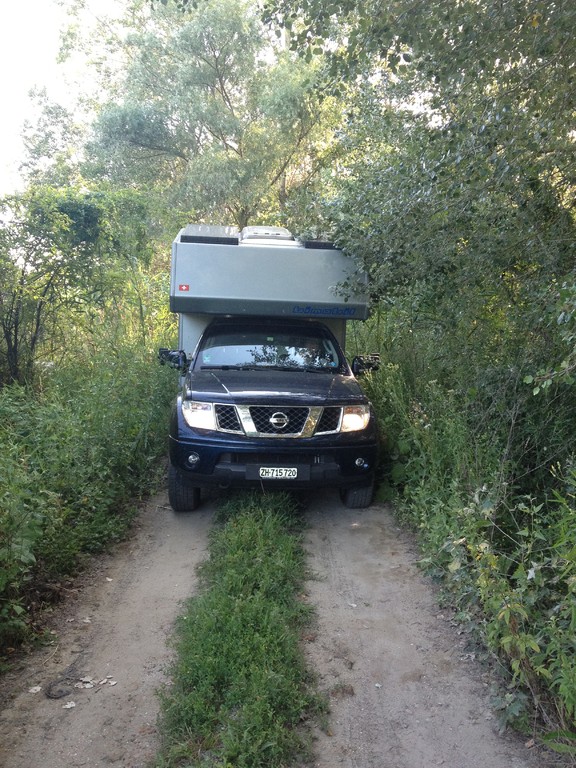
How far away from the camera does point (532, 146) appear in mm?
5090

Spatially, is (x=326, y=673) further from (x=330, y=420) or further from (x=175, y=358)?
(x=175, y=358)

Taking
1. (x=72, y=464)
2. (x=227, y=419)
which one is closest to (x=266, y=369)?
(x=227, y=419)

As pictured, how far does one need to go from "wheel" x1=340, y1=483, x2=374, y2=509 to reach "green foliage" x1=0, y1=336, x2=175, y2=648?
6.87ft

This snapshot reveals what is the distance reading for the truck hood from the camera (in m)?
6.23

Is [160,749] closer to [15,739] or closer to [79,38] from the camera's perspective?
[15,739]

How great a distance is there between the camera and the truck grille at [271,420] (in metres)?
6.14

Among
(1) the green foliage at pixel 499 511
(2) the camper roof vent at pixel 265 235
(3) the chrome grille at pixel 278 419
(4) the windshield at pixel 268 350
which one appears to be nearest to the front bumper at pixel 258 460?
(3) the chrome grille at pixel 278 419

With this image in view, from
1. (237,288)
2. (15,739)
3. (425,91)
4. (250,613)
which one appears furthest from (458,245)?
(15,739)

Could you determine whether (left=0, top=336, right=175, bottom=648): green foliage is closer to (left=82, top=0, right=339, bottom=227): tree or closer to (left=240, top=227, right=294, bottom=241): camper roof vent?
(left=240, top=227, right=294, bottom=241): camper roof vent

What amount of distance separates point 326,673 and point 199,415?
2.87 metres

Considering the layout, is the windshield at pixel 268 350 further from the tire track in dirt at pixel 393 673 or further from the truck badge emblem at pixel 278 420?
the tire track in dirt at pixel 393 673

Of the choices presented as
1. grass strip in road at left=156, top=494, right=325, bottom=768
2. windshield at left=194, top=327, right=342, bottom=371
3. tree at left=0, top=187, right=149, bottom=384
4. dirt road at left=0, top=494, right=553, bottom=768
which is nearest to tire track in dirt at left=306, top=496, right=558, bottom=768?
dirt road at left=0, top=494, right=553, bottom=768

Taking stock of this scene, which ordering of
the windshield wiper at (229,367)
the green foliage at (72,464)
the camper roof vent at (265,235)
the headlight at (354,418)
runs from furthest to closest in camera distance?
the camper roof vent at (265,235)
the windshield wiper at (229,367)
the headlight at (354,418)
the green foliage at (72,464)

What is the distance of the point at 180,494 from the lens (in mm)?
6516
